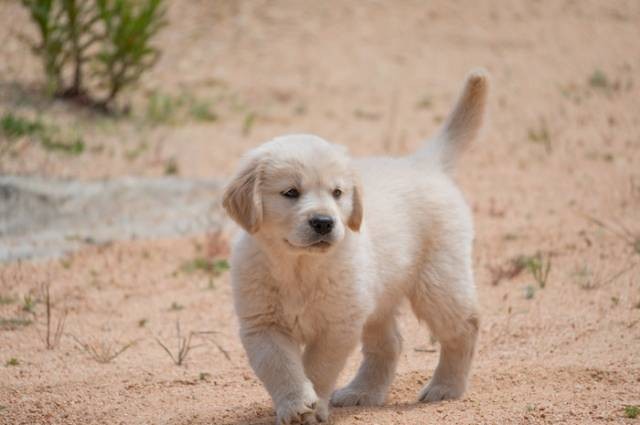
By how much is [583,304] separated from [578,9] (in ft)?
37.5

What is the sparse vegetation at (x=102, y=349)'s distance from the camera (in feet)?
19.2

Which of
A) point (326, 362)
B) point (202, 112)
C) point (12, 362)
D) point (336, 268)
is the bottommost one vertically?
point (12, 362)

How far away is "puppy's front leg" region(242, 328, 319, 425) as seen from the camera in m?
4.36

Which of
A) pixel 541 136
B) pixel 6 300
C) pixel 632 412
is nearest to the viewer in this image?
pixel 632 412

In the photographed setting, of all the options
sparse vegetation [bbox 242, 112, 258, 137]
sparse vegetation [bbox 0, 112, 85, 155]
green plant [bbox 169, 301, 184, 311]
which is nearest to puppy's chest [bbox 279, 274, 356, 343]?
green plant [bbox 169, 301, 184, 311]

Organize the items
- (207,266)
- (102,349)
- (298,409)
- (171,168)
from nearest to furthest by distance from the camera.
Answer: (298,409), (102,349), (207,266), (171,168)

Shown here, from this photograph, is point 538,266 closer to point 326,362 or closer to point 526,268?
point 526,268

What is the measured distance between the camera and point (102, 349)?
598 cm

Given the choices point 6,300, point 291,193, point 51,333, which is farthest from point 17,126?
point 291,193

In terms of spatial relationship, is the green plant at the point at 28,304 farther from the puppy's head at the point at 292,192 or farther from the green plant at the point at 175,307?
the puppy's head at the point at 292,192

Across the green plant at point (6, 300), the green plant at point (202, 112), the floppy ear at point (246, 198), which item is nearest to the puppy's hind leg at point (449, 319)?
the floppy ear at point (246, 198)

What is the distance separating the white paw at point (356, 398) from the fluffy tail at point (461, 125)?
4.37 feet

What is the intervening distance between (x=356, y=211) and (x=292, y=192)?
32 centimetres

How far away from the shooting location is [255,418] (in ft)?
15.6
